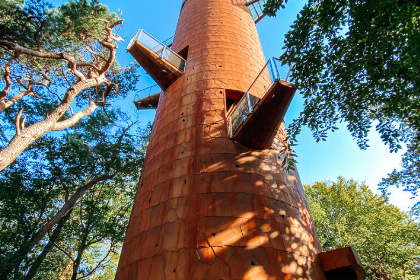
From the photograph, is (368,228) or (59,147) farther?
(368,228)

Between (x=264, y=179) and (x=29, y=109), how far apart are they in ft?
48.6

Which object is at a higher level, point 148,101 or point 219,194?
point 148,101

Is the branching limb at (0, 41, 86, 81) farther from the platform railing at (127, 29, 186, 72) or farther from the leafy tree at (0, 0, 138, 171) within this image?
the platform railing at (127, 29, 186, 72)

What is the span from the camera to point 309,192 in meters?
23.1

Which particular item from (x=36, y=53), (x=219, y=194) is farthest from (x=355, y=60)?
(x=36, y=53)

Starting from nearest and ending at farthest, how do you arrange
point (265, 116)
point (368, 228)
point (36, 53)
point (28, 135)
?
1. point (265, 116)
2. point (28, 135)
3. point (36, 53)
4. point (368, 228)

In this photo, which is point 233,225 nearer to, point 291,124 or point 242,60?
point 291,124

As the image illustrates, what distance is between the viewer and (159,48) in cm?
881

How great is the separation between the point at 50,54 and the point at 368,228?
22267 millimetres

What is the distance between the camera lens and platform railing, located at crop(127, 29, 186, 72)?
8320mm

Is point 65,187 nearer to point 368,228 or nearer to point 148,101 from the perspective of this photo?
point 148,101

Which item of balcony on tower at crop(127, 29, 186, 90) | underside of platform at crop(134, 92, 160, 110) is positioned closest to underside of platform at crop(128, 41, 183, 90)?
balcony on tower at crop(127, 29, 186, 90)

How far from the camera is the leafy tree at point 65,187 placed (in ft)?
35.6

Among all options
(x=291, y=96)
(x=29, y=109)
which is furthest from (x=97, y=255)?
(x=291, y=96)
